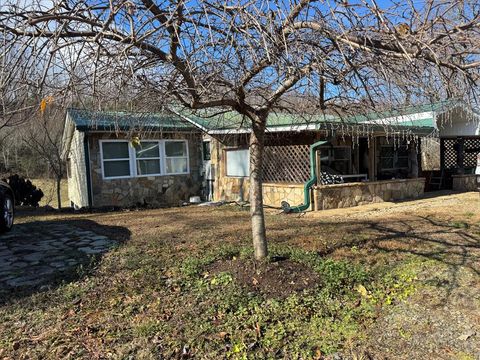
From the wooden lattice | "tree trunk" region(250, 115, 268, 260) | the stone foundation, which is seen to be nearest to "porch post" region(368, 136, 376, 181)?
the stone foundation

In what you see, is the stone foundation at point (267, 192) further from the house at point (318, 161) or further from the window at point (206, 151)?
the window at point (206, 151)

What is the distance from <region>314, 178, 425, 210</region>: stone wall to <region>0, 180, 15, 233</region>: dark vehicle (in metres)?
6.90

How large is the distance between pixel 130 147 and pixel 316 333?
33.2 feet

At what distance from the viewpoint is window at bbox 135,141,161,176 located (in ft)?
41.4

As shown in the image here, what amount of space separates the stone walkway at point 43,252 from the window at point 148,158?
4.79 metres

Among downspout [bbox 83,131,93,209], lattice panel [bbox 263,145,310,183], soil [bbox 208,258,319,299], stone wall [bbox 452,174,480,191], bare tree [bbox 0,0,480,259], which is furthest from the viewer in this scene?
stone wall [bbox 452,174,480,191]

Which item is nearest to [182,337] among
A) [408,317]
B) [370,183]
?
[408,317]

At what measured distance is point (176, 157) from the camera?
13.4m

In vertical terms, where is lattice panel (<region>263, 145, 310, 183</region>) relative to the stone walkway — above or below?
above

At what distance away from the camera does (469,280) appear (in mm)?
4453

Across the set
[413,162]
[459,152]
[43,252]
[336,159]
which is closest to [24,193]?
[43,252]

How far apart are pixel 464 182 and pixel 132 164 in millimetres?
12286

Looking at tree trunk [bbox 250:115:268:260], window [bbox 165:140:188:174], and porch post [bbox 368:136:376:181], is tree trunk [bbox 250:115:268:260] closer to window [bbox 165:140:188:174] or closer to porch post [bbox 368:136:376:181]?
porch post [bbox 368:136:376:181]

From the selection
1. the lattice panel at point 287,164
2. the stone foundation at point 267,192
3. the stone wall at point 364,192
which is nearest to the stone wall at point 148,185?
the stone foundation at point 267,192
